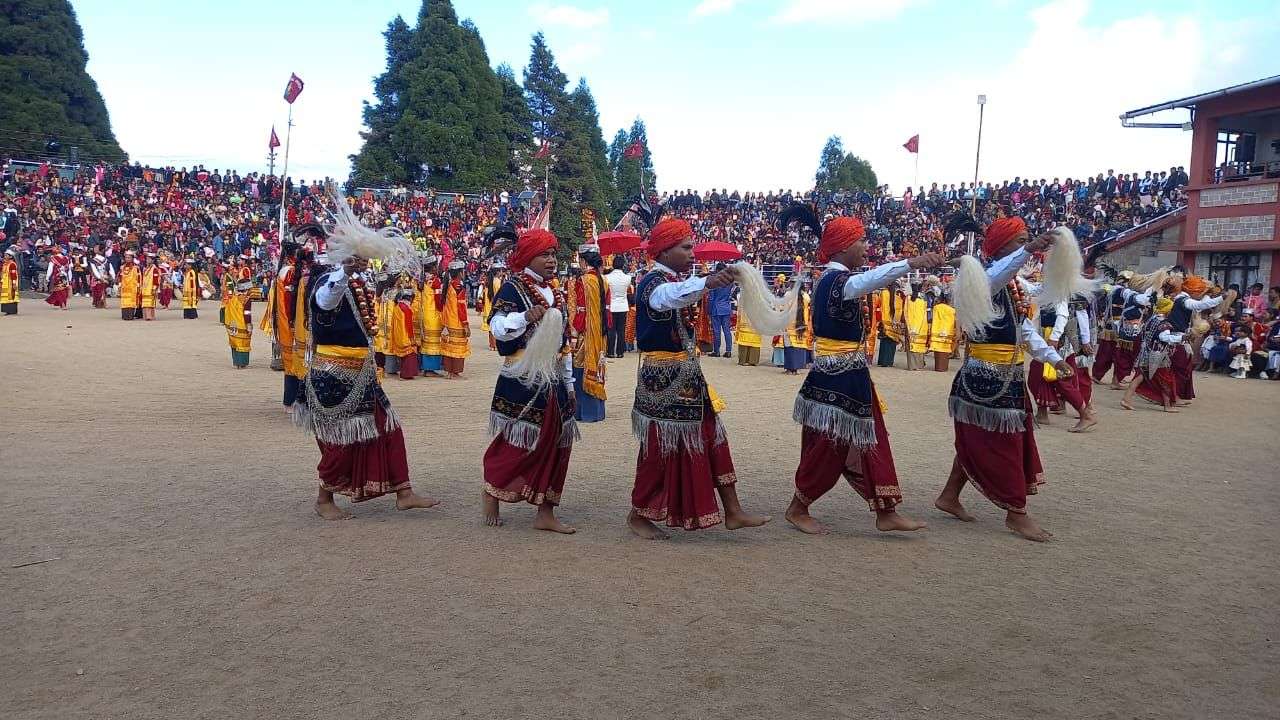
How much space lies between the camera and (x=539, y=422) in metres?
5.70

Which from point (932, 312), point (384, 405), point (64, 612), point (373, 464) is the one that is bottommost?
point (64, 612)

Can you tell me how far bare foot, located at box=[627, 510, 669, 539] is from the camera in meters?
5.70

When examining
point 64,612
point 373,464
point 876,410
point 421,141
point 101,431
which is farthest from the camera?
point 421,141

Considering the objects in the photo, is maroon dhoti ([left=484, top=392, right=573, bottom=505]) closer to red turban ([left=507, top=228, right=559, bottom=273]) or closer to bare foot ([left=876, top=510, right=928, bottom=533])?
red turban ([left=507, top=228, right=559, bottom=273])

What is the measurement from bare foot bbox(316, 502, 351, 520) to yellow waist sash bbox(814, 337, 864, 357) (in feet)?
11.1

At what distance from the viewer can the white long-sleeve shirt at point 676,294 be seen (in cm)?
506

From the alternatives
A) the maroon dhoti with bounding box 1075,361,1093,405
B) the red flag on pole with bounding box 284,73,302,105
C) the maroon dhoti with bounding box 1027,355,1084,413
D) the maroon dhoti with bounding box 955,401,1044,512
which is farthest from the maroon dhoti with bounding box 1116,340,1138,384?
the red flag on pole with bounding box 284,73,302,105

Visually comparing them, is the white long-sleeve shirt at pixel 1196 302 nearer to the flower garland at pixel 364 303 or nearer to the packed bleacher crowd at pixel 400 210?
the flower garland at pixel 364 303

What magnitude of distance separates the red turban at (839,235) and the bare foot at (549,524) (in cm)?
240

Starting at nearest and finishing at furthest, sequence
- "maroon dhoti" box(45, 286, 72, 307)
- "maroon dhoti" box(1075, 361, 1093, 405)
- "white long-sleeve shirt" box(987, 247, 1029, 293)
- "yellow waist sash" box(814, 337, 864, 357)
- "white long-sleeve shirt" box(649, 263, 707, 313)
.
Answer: "white long-sleeve shirt" box(649, 263, 707, 313) → "white long-sleeve shirt" box(987, 247, 1029, 293) → "yellow waist sash" box(814, 337, 864, 357) → "maroon dhoti" box(1075, 361, 1093, 405) → "maroon dhoti" box(45, 286, 72, 307)

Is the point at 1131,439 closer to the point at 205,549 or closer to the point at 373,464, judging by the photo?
the point at 373,464

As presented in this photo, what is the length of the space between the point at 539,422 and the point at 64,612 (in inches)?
105

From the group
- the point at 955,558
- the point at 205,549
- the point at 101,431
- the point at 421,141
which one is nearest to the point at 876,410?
the point at 955,558

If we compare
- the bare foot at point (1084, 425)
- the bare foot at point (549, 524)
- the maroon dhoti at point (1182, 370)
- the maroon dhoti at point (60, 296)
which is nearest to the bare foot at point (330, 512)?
the bare foot at point (549, 524)
